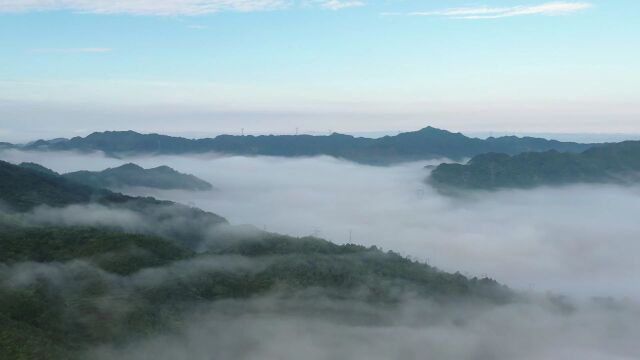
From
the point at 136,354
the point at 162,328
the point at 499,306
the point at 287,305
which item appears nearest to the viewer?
the point at 136,354

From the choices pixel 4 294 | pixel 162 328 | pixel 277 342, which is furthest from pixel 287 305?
pixel 4 294

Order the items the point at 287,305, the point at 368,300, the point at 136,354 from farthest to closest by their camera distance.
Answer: the point at 368,300 < the point at 287,305 < the point at 136,354

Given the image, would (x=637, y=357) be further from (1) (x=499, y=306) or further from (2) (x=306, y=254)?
(2) (x=306, y=254)

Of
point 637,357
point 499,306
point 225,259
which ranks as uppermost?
point 225,259

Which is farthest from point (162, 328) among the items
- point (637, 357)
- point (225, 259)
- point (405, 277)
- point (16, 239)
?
point (637, 357)

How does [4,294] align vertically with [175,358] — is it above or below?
above

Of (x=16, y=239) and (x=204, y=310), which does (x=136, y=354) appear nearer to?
(x=204, y=310)

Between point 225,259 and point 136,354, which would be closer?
point 136,354
